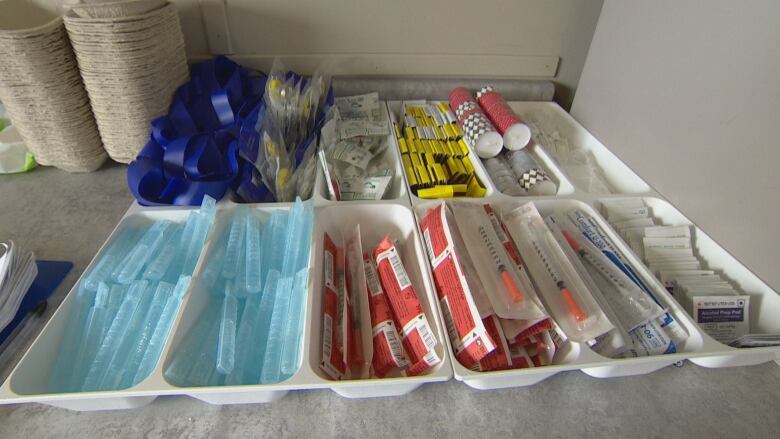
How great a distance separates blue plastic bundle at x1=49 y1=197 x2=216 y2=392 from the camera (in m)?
0.55

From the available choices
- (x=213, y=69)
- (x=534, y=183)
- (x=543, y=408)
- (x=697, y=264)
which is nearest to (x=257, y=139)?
(x=213, y=69)

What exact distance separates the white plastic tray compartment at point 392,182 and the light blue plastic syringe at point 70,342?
1.36 feet

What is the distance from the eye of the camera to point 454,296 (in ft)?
1.97

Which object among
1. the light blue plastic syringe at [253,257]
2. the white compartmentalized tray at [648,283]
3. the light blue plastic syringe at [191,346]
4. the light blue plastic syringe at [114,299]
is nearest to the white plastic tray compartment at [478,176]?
the white compartmentalized tray at [648,283]

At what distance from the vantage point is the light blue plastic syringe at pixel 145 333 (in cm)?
55

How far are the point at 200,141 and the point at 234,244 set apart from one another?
28 centimetres

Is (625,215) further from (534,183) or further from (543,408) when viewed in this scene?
(543,408)

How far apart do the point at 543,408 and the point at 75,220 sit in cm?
94

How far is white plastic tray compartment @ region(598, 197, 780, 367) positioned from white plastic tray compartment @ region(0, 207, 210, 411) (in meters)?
0.73

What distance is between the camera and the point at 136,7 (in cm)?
86

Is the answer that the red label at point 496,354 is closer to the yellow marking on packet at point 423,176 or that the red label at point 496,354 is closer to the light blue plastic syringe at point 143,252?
the yellow marking on packet at point 423,176

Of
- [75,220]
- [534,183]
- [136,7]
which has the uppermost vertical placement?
[136,7]

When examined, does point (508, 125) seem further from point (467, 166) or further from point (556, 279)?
point (556, 279)

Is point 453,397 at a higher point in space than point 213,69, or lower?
lower
